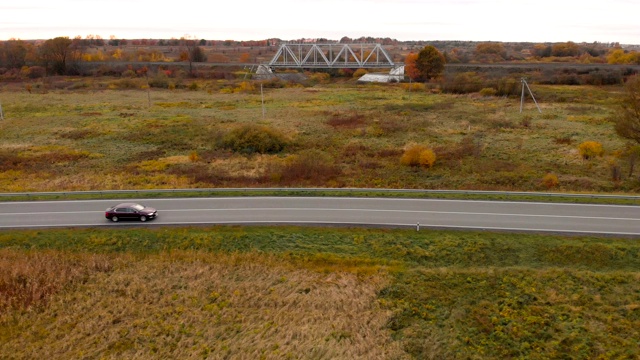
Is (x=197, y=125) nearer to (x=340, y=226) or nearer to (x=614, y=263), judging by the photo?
(x=340, y=226)

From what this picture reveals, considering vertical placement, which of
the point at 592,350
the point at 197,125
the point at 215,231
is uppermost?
the point at 197,125

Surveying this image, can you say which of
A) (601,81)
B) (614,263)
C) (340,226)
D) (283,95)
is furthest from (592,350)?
(601,81)

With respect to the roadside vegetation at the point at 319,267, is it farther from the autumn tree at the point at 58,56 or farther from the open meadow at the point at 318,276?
the autumn tree at the point at 58,56

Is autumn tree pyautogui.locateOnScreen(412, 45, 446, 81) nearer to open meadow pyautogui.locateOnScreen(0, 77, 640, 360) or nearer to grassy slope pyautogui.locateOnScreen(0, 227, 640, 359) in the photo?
open meadow pyautogui.locateOnScreen(0, 77, 640, 360)

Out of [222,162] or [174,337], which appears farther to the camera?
[222,162]

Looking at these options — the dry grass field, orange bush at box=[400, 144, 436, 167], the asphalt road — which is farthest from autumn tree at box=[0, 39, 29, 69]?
orange bush at box=[400, 144, 436, 167]

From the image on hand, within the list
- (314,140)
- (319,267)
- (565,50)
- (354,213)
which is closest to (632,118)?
(354,213)

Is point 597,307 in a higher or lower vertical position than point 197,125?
lower
